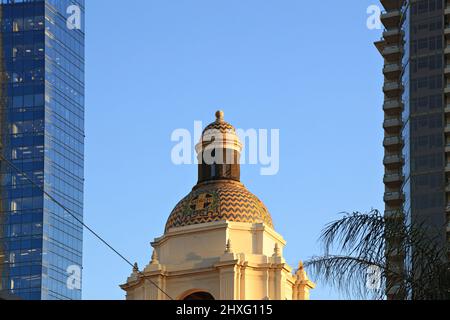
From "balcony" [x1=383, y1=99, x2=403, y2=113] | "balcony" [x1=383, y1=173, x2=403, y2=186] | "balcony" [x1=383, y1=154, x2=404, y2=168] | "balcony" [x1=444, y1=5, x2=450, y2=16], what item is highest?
"balcony" [x1=444, y1=5, x2=450, y2=16]

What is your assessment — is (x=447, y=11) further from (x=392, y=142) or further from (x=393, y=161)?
(x=393, y=161)

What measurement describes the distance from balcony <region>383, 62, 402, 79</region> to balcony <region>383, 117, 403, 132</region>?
3155 millimetres

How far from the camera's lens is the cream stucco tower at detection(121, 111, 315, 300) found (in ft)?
226

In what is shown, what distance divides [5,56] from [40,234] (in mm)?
16875

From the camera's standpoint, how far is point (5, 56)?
406 feet

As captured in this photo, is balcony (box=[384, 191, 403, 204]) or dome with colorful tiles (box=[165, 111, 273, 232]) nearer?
dome with colorful tiles (box=[165, 111, 273, 232])

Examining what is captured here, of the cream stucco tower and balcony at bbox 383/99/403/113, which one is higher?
balcony at bbox 383/99/403/113

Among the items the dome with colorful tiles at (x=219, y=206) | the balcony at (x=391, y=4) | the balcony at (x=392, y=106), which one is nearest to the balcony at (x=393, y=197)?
the balcony at (x=392, y=106)

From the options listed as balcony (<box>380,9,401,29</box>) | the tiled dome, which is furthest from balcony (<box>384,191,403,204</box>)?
the tiled dome

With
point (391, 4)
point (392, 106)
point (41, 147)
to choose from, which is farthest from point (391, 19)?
point (41, 147)

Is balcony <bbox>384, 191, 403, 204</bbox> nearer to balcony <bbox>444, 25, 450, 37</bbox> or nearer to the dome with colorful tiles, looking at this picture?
balcony <bbox>444, 25, 450, 37</bbox>

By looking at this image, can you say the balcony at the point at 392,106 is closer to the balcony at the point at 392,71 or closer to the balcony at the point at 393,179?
the balcony at the point at 392,71

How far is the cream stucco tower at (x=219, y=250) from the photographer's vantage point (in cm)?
6875
